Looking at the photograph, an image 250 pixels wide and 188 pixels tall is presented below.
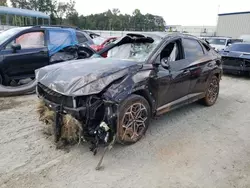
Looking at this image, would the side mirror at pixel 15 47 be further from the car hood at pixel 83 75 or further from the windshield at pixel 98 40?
the windshield at pixel 98 40

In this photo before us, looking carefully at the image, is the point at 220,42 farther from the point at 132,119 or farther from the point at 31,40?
the point at 132,119

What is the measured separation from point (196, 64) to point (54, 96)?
2.97 metres

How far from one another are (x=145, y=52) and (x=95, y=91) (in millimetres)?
1390

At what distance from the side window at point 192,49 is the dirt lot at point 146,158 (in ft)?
4.25

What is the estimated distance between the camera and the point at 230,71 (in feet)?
33.5

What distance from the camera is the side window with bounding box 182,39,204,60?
492 cm

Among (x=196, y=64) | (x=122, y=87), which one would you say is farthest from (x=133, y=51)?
(x=196, y=64)

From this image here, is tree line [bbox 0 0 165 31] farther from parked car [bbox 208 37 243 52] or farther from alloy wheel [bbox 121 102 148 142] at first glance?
alloy wheel [bbox 121 102 148 142]

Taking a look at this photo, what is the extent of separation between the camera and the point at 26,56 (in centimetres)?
662

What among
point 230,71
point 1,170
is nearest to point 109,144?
point 1,170

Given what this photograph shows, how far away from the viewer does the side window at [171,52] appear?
14.4ft

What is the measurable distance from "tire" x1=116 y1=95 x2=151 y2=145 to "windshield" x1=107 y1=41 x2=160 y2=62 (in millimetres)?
782

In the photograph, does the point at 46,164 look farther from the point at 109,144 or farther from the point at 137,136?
the point at 137,136

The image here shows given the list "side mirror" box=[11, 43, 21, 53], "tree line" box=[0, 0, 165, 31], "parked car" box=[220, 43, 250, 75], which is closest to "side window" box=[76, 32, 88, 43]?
"side mirror" box=[11, 43, 21, 53]
